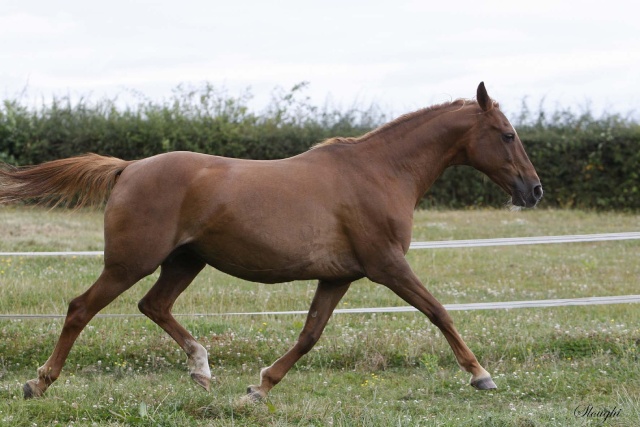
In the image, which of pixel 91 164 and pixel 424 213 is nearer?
pixel 91 164

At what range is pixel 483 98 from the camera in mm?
6234

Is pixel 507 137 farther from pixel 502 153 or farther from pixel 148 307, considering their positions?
pixel 148 307

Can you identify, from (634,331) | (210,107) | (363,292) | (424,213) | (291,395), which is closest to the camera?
(291,395)

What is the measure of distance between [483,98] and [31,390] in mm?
3838

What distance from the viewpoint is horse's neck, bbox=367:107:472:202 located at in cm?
629

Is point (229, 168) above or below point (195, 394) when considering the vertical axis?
above

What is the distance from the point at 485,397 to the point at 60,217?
39.4 feet

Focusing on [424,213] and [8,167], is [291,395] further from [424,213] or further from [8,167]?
[424,213]

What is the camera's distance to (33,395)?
231 inches

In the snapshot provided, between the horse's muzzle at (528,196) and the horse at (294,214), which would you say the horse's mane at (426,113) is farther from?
the horse's muzzle at (528,196)

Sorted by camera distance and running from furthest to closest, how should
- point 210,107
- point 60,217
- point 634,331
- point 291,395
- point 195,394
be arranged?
1. point 210,107
2. point 60,217
3. point 634,331
4. point 291,395
5. point 195,394

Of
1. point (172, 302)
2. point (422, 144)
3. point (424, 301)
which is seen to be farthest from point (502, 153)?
point (172, 302)

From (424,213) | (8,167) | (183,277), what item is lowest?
(424,213)

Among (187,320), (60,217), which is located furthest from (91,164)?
(60,217)
